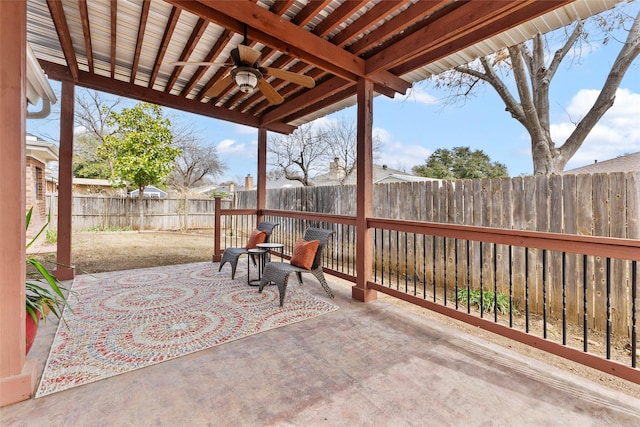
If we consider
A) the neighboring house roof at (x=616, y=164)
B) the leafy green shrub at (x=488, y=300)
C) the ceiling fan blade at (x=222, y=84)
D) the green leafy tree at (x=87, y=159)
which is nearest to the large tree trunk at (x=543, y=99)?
the neighboring house roof at (x=616, y=164)

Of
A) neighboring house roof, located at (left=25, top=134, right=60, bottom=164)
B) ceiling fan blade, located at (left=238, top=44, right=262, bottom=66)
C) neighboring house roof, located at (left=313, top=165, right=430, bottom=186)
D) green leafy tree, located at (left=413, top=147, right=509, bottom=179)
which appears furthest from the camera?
green leafy tree, located at (left=413, top=147, right=509, bottom=179)

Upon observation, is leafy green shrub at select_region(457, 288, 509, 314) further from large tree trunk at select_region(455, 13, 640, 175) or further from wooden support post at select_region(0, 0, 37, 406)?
wooden support post at select_region(0, 0, 37, 406)

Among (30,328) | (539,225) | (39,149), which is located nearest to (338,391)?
(30,328)

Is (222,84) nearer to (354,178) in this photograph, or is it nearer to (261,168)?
(261,168)

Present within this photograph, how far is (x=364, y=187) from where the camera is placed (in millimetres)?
3568

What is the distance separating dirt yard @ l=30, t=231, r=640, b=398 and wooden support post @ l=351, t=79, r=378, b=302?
14.2 inches

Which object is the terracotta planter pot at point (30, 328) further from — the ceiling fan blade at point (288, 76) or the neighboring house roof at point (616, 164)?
the neighboring house roof at point (616, 164)

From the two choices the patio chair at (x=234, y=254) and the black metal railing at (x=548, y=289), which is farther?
the patio chair at (x=234, y=254)

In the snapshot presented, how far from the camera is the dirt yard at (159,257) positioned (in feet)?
7.43

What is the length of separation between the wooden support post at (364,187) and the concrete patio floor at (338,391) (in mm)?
1086

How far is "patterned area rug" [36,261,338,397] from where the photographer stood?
209 cm

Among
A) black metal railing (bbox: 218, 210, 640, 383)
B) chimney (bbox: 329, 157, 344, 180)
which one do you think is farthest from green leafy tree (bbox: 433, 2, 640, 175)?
chimney (bbox: 329, 157, 344, 180)

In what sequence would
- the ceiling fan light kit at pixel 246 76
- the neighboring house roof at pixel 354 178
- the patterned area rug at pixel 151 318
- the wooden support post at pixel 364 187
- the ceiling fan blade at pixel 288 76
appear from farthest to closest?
the neighboring house roof at pixel 354 178 → the wooden support post at pixel 364 187 → the ceiling fan blade at pixel 288 76 → the ceiling fan light kit at pixel 246 76 → the patterned area rug at pixel 151 318

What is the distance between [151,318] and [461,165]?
15.9 m
